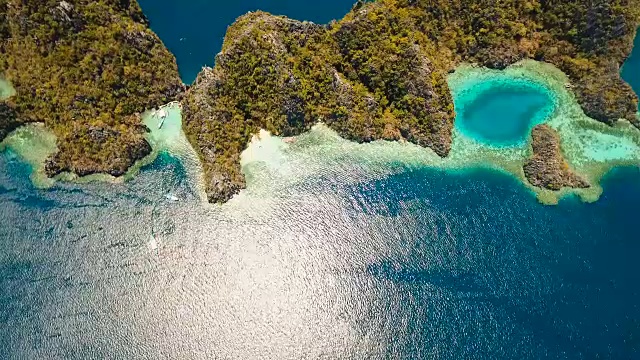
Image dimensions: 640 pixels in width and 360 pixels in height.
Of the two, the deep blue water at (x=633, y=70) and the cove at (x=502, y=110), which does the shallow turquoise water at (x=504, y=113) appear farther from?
the deep blue water at (x=633, y=70)

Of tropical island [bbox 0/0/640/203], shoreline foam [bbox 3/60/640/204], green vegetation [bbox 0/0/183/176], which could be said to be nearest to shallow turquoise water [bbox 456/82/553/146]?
shoreline foam [bbox 3/60/640/204]

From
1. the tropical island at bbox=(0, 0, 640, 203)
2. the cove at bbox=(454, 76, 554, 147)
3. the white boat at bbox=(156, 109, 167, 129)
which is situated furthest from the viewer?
the cove at bbox=(454, 76, 554, 147)

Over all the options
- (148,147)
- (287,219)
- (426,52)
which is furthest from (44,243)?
(426,52)

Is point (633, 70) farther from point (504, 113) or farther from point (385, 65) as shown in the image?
point (385, 65)

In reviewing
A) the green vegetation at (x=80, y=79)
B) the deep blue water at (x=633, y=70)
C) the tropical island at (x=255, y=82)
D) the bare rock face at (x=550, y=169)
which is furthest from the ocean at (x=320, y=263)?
the deep blue water at (x=633, y=70)

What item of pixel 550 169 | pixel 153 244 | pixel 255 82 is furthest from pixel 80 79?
pixel 550 169

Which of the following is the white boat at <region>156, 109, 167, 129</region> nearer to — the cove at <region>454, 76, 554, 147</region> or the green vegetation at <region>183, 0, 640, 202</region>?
the green vegetation at <region>183, 0, 640, 202</region>
